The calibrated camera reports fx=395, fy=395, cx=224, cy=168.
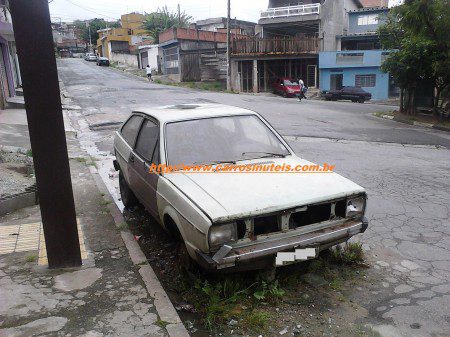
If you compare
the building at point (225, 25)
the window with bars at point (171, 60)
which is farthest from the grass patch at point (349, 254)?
the building at point (225, 25)

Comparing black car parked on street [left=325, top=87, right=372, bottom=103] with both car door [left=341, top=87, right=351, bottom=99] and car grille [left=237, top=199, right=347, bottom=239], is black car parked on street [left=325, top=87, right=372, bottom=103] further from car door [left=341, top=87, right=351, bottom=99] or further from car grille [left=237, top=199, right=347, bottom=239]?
car grille [left=237, top=199, right=347, bottom=239]

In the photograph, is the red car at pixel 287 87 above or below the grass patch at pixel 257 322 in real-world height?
above

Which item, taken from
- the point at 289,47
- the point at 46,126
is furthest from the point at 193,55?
the point at 46,126

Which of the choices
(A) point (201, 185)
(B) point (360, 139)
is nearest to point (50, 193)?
(A) point (201, 185)

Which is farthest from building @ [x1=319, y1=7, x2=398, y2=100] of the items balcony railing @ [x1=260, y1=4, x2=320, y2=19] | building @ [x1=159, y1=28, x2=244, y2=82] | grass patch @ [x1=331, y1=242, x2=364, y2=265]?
grass patch @ [x1=331, y1=242, x2=364, y2=265]

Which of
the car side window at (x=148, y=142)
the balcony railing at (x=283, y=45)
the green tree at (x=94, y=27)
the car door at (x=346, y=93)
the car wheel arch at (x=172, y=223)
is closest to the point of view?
the car wheel arch at (x=172, y=223)

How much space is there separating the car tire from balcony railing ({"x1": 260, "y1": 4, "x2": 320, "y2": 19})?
106ft

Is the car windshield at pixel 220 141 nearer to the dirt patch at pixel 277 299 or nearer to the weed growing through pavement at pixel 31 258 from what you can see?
the dirt patch at pixel 277 299

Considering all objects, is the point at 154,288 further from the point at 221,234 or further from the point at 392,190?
the point at 392,190

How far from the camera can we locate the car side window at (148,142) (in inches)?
177

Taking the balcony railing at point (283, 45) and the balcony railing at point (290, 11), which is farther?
the balcony railing at point (290, 11)

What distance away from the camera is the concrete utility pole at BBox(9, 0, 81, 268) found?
348 centimetres

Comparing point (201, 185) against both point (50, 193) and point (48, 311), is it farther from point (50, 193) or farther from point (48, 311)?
point (48, 311)

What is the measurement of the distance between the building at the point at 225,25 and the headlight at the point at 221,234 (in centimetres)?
4166
